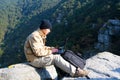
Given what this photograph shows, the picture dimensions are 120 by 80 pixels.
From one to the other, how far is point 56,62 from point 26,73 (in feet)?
2.66

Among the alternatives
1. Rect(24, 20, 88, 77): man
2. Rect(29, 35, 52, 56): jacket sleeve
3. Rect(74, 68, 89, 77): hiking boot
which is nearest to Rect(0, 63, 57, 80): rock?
Rect(24, 20, 88, 77): man

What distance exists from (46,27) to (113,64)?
9.12ft

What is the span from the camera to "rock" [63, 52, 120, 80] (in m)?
8.76

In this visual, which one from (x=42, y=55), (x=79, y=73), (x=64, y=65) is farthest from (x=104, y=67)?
(x=42, y=55)

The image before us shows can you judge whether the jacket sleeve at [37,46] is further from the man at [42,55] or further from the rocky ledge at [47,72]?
the rocky ledge at [47,72]

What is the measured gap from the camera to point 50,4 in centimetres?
19988

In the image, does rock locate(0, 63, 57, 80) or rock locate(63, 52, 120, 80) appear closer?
rock locate(0, 63, 57, 80)

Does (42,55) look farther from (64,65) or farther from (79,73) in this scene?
(79,73)

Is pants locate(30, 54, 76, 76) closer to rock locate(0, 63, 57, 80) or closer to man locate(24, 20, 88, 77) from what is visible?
man locate(24, 20, 88, 77)

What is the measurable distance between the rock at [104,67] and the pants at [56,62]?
24cm

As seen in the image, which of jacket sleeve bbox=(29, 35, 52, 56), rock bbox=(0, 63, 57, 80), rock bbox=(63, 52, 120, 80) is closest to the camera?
rock bbox=(0, 63, 57, 80)

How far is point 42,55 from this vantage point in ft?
27.6

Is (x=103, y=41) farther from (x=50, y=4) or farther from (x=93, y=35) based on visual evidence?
(x=50, y=4)

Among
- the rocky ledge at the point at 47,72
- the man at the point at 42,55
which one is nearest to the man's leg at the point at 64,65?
the man at the point at 42,55
